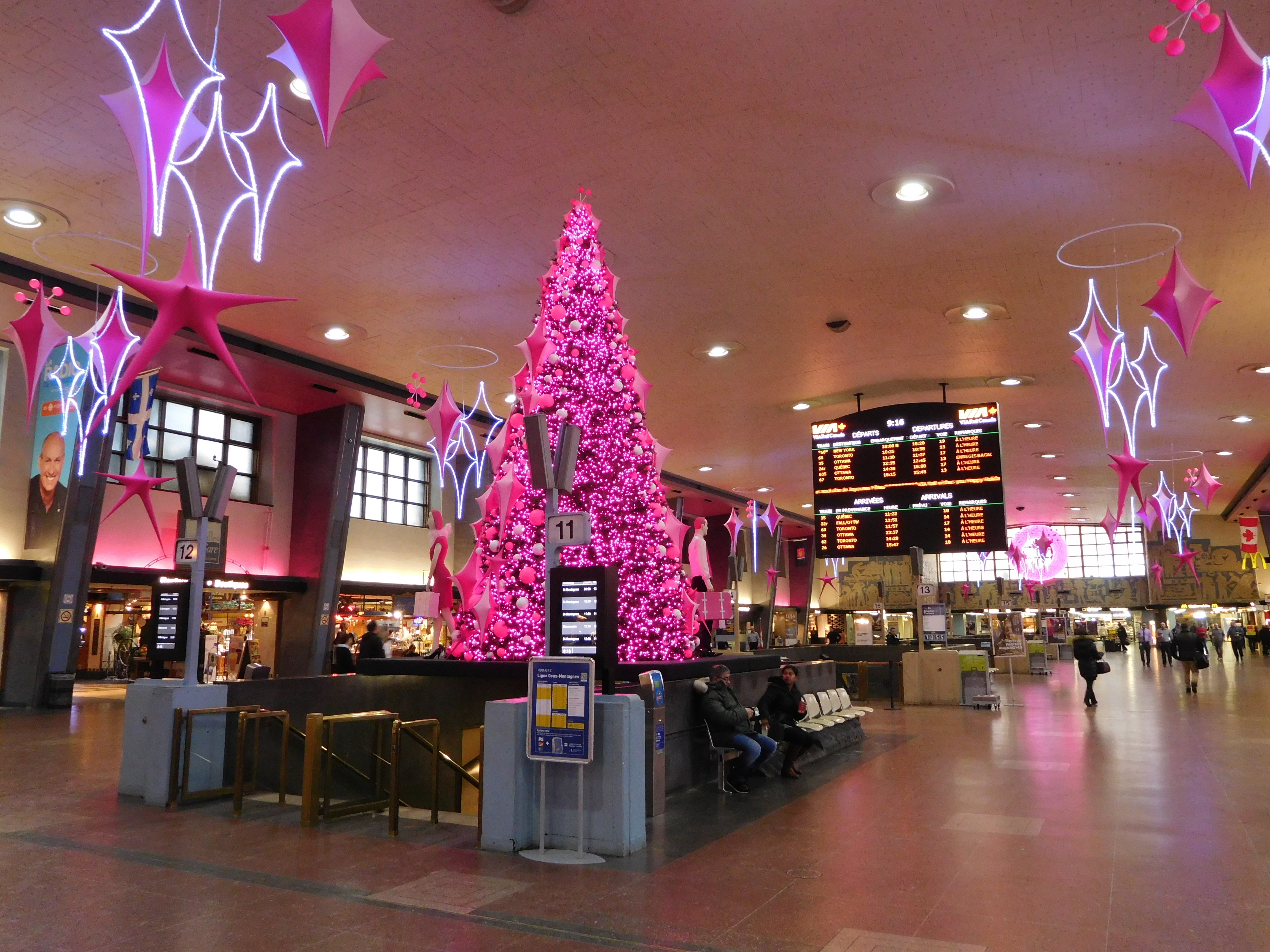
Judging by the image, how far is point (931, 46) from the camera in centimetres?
634

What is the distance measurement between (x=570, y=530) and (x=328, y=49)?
3.19 metres

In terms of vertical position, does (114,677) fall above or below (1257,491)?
below

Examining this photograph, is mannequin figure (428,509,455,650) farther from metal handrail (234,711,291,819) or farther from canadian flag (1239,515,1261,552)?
canadian flag (1239,515,1261,552)

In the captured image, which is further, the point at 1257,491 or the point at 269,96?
the point at 1257,491

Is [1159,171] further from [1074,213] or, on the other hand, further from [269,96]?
[269,96]

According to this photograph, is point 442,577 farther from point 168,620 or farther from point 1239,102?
point 1239,102

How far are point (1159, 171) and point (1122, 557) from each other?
44.9m

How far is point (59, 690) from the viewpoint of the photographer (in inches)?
628

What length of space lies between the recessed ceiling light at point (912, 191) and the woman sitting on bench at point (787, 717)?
4780mm

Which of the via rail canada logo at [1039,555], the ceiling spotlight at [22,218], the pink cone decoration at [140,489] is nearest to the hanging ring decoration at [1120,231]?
the ceiling spotlight at [22,218]

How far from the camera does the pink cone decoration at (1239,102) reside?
4.69 meters

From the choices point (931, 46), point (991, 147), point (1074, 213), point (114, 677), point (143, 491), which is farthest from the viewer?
point (114, 677)

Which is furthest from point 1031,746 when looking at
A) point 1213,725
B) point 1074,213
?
point 1074,213

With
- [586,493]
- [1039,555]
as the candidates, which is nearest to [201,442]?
[586,493]
